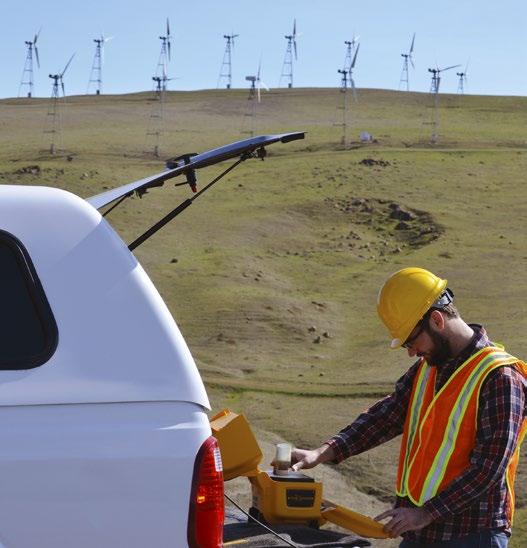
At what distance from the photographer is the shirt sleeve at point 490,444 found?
→ 435cm

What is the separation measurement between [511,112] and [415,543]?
6724 centimetres

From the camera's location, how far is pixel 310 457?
503cm

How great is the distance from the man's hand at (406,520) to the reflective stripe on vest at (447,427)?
109 millimetres

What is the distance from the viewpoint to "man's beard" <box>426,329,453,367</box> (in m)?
4.49

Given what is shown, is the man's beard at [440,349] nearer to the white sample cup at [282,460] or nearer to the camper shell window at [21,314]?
the white sample cup at [282,460]

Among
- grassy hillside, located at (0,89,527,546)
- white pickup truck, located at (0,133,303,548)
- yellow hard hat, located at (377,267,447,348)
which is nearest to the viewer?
white pickup truck, located at (0,133,303,548)

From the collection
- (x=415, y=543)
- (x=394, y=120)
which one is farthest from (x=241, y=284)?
(x=394, y=120)

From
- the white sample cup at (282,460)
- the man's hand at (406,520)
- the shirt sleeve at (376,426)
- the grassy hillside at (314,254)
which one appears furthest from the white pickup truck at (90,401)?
the grassy hillside at (314,254)

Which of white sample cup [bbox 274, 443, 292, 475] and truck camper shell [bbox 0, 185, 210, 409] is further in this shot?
white sample cup [bbox 274, 443, 292, 475]

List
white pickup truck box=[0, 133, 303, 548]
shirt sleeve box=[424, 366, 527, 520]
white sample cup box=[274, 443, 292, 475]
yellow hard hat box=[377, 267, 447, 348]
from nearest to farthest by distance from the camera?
white pickup truck box=[0, 133, 303, 548] → shirt sleeve box=[424, 366, 527, 520] → yellow hard hat box=[377, 267, 447, 348] → white sample cup box=[274, 443, 292, 475]

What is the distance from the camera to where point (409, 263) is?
24.4 metres

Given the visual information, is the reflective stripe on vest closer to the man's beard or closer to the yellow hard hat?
the man's beard

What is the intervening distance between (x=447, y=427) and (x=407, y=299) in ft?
1.58

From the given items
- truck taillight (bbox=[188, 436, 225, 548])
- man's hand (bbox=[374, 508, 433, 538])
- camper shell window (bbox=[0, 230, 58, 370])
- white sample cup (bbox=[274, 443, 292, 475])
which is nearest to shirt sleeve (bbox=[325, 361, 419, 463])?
white sample cup (bbox=[274, 443, 292, 475])
